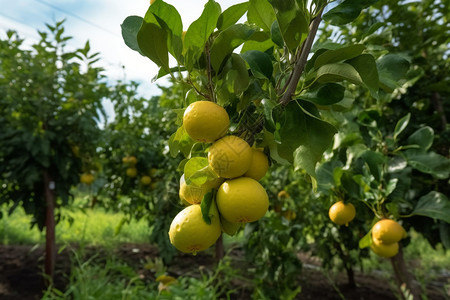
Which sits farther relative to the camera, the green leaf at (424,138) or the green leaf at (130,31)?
the green leaf at (424,138)

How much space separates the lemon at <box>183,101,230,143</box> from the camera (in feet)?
1.24

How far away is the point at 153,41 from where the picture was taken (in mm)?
369

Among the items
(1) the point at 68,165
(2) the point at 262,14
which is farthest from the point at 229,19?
(1) the point at 68,165

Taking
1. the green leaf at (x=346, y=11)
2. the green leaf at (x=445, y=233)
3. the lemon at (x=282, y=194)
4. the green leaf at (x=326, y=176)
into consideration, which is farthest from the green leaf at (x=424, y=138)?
the lemon at (x=282, y=194)

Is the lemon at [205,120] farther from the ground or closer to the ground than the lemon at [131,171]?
farther from the ground

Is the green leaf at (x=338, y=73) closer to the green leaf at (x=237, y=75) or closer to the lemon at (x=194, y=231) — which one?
the green leaf at (x=237, y=75)

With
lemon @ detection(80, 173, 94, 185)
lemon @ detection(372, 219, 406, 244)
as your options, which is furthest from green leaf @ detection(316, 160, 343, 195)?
lemon @ detection(80, 173, 94, 185)

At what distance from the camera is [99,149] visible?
122 inches

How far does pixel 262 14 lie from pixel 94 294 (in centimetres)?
169

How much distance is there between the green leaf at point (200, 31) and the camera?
1.26 ft

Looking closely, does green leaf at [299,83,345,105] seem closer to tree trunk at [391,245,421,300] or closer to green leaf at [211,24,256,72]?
green leaf at [211,24,256,72]

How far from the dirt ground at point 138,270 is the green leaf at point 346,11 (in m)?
2.25

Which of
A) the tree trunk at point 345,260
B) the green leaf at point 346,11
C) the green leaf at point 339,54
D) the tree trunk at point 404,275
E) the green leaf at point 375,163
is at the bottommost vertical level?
the tree trunk at point 345,260

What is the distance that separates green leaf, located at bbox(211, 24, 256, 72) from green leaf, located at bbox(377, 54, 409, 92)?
0.79ft
